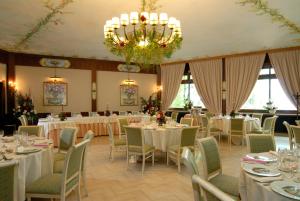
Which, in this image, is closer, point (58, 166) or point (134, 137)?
point (58, 166)

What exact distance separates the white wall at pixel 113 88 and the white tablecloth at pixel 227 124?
5.55 m

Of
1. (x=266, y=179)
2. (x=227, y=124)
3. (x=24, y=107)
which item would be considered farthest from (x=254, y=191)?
(x=24, y=107)

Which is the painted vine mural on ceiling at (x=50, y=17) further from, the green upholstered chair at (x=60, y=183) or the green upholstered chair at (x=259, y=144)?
the green upholstered chair at (x=259, y=144)

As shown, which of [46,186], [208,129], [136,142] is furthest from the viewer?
[208,129]

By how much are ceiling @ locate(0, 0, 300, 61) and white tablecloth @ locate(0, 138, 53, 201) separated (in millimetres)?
3186

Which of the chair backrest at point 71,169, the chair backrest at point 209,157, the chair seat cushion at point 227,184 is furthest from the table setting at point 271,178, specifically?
the chair backrest at point 71,169

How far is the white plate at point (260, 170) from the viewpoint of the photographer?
2221mm

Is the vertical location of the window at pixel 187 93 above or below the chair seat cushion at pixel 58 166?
above

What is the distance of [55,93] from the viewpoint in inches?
432

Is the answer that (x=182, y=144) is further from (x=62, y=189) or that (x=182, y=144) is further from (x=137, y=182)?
(x=62, y=189)

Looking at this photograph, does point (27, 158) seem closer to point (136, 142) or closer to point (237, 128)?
point (136, 142)

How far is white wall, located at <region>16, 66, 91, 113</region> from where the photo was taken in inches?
408

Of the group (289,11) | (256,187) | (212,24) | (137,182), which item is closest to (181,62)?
(212,24)

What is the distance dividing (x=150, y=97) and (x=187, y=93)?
1.99m
